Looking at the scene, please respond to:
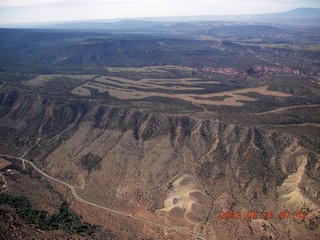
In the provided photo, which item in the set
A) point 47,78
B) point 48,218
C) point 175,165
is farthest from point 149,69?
point 48,218

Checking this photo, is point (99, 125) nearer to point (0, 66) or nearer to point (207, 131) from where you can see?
point (207, 131)

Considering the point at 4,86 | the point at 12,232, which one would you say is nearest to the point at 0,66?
the point at 4,86

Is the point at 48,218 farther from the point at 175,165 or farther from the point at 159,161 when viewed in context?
the point at 175,165

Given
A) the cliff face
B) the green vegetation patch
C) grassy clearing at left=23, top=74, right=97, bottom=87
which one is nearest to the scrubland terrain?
the green vegetation patch
